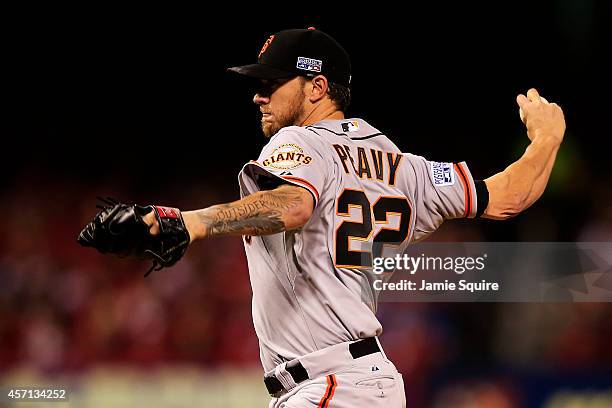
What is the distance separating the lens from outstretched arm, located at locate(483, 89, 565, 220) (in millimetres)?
Answer: 2285

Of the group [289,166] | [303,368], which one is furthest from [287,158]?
[303,368]

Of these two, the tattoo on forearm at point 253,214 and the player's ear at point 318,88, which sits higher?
the player's ear at point 318,88

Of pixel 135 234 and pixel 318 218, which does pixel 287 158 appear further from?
pixel 135 234

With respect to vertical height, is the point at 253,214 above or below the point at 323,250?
above

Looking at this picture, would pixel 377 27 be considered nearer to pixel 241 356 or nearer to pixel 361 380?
pixel 241 356

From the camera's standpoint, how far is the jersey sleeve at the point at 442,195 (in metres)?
2.21

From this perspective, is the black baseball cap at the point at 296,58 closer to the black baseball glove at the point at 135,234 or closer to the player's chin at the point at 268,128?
the player's chin at the point at 268,128

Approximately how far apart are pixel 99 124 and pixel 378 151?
4.11m

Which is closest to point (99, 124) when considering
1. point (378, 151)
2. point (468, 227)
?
point (468, 227)

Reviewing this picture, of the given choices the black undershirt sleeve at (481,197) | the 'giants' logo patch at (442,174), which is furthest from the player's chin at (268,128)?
the black undershirt sleeve at (481,197)

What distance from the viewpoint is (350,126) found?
214 centimetres

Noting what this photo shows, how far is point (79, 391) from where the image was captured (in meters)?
5.14

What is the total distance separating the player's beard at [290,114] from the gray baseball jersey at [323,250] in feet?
0.42

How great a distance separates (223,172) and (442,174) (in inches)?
144
